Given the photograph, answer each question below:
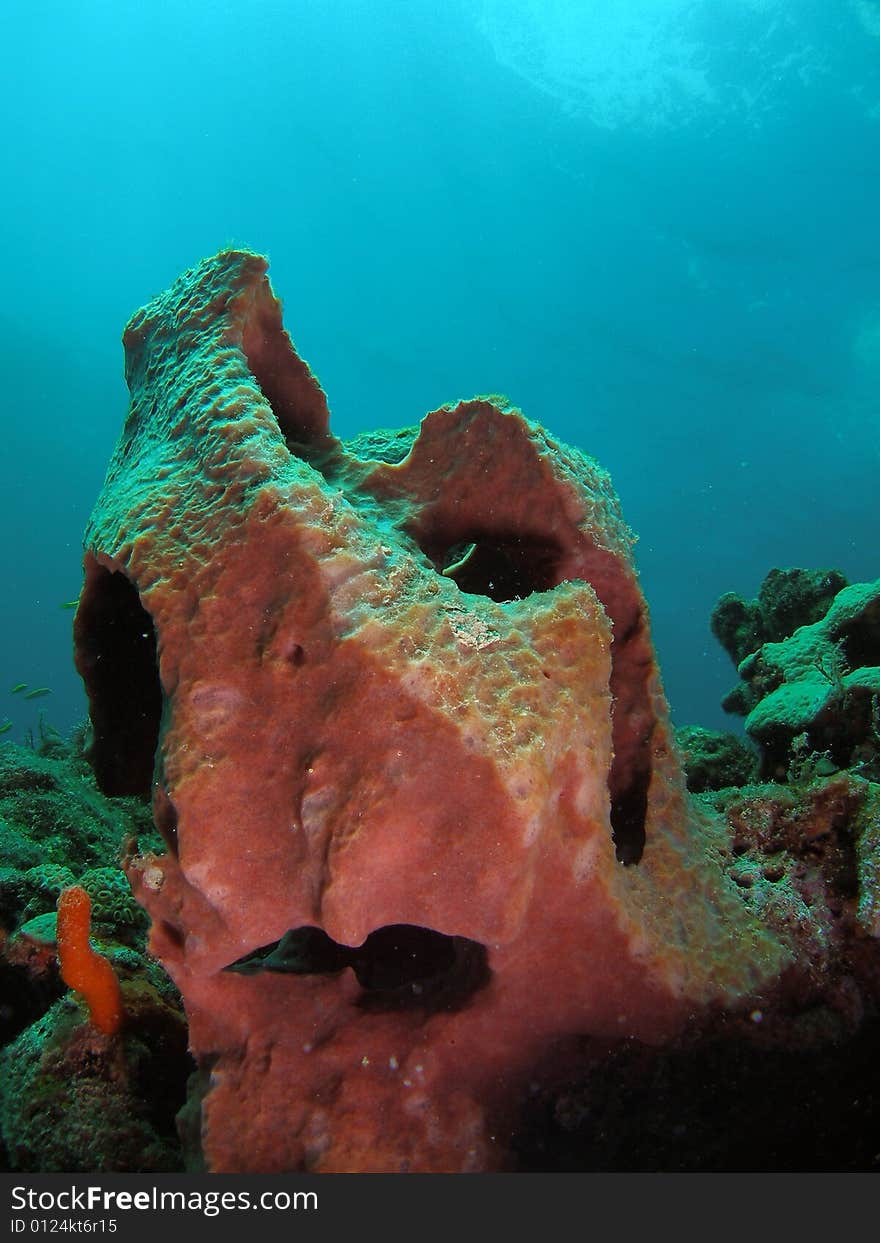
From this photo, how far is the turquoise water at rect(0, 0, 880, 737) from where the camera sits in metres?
41.8

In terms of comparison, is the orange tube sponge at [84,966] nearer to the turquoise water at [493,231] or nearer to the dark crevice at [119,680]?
the dark crevice at [119,680]

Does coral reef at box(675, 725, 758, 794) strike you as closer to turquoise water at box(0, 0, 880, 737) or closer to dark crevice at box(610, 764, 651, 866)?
dark crevice at box(610, 764, 651, 866)

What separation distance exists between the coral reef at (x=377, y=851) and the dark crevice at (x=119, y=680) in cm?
15

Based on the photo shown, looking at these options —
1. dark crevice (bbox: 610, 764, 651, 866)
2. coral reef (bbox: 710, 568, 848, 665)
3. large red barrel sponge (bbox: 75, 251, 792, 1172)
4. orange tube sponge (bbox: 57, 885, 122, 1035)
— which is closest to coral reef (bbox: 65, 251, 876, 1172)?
large red barrel sponge (bbox: 75, 251, 792, 1172)

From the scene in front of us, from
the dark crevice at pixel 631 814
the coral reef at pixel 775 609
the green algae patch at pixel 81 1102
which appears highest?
the coral reef at pixel 775 609

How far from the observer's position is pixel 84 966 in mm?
2414

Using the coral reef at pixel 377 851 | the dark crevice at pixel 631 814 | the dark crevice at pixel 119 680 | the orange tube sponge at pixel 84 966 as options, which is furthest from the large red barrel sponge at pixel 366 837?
the orange tube sponge at pixel 84 966

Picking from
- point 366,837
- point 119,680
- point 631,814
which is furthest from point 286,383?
point 631,814

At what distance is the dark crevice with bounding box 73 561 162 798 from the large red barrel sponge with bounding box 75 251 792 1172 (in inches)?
10.8

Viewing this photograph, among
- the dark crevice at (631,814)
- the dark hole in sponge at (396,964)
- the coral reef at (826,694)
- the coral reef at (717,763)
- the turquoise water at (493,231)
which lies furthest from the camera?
the turquoise water at (493,231)

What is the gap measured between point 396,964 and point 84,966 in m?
1.12

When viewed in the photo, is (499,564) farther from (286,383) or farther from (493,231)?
(493,231)

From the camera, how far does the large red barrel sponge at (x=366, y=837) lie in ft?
6.26

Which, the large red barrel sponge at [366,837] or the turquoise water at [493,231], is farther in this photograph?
the turquoise water at [493,231]
